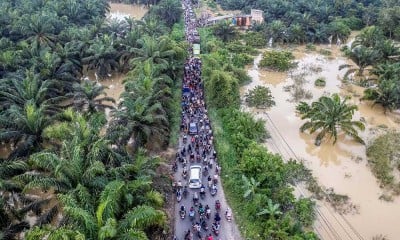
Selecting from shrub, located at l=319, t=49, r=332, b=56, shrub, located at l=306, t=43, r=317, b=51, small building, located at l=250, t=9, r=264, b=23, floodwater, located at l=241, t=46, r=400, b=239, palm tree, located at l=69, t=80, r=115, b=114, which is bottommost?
floodwater, located at l=241, t=46, r=400, b=239

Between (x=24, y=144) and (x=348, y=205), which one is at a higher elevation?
(x=24, y=144)

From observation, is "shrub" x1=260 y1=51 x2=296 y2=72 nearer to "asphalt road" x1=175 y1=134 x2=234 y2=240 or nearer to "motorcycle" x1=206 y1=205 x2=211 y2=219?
"asphalt road" x1=175 y1=134 x2=234 y2=240

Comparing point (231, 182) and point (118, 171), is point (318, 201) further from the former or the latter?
point (118, 171)

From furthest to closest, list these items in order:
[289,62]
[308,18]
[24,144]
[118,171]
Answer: [308,18] < [289,62] < [24,144] < [118,171]

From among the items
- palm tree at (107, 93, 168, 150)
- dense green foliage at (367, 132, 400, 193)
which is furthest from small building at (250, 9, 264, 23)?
palm tree at (107, 93, 168, 150)

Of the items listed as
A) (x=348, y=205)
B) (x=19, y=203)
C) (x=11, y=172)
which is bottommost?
(x=348, y=205)

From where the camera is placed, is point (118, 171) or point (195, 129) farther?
point (195, 129)

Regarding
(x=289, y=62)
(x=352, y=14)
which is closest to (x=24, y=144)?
(x=289, y=62)
